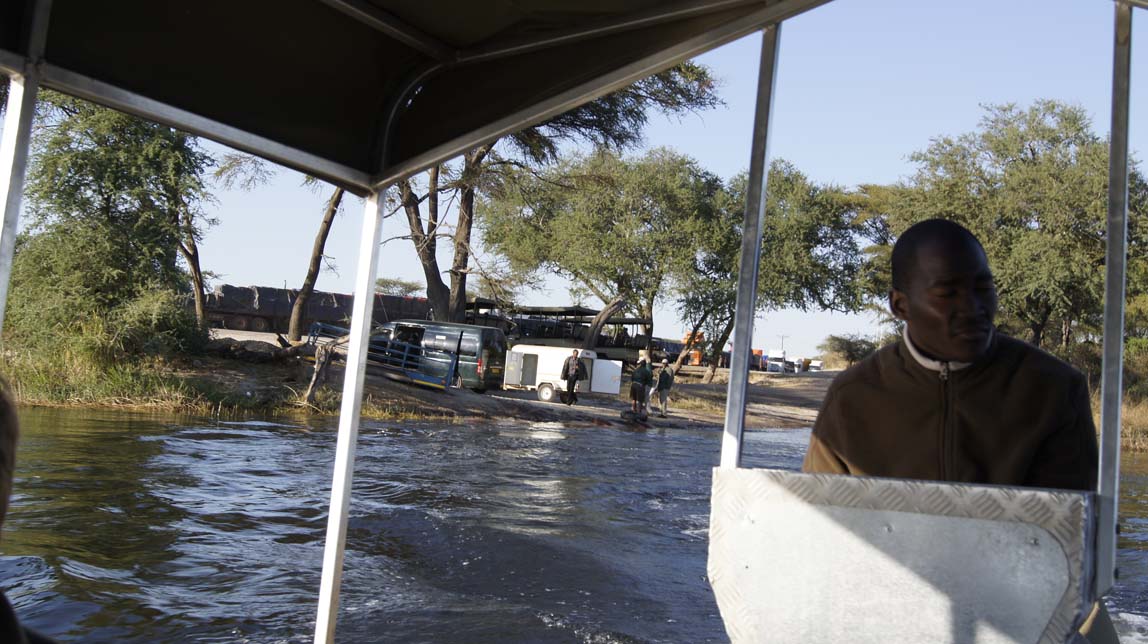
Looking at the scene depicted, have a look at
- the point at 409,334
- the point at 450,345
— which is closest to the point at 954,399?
the point at 450,345

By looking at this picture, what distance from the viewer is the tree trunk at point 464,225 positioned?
955 inches

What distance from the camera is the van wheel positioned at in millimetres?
Result: 27312

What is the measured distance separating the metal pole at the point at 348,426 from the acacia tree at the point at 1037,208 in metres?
27.8

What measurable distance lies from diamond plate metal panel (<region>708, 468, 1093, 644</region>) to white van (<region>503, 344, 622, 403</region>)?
80.8 ft

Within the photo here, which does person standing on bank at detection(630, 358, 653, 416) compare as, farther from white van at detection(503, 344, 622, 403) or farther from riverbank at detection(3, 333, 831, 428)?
white van at detection(503, 344, 622, 403)

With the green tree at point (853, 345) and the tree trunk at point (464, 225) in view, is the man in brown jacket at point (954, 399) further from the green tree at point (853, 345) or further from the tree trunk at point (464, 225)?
the green tree at point (853, 345)

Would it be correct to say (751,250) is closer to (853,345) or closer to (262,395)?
(262,395)

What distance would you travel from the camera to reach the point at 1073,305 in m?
29.3

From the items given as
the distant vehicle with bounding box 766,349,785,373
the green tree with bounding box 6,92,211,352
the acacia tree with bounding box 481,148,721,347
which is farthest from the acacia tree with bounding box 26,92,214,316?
the distant vehicle with bounding box 766,349,785,373

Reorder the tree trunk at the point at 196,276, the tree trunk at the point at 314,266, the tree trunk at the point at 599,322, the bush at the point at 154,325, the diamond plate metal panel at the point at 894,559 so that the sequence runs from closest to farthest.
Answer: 1. the diamond plate metal panel at the point at 894,559
2. the bush at the point at 154,325
3. the tree trunk at the point at 196,276
4. the tree trunk at the point at 314,266
5. the tree trunk at the point at 599,322

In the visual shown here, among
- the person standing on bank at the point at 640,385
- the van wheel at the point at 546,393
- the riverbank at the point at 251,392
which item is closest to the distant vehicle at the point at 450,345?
the riverbank at the point at 251,392

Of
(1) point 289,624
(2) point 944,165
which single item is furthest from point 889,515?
(2) point 944,165

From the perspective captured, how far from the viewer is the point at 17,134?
2518 millimetres

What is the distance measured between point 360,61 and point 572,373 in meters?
22.6
